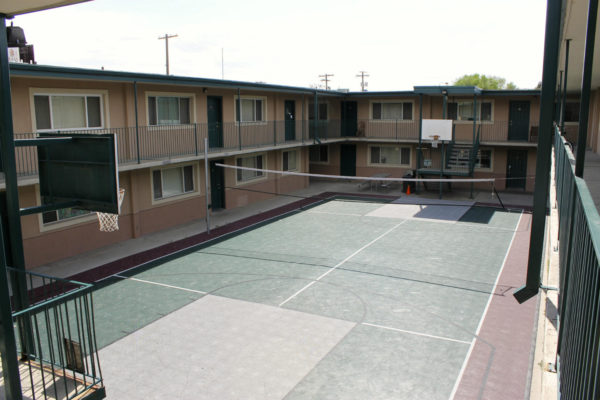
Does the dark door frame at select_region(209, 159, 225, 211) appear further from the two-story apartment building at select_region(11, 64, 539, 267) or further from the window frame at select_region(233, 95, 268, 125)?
the window frame at select_region(233, 95, 268, 125)

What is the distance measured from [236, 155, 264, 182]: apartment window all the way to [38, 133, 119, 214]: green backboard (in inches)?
749

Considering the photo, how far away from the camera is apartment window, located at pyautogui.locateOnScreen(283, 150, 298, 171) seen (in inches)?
1294

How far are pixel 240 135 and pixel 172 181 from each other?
5.14 metres

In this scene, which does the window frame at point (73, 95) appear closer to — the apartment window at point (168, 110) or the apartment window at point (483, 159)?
the apartment window at point (168, 110)

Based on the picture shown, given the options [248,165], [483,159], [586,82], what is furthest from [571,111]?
[586,82]

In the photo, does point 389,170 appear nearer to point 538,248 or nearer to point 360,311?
point 360,311

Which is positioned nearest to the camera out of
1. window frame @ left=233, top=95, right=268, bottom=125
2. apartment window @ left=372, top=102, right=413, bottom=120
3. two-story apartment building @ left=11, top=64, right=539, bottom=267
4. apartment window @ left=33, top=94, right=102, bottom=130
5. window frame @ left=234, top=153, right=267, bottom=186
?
apartment window @ left=33, top=94, right=102, bottom=130

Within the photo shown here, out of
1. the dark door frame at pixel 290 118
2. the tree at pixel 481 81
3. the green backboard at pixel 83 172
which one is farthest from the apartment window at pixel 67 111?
the tree at pixel 481 81

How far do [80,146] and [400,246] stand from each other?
13395 millimetres

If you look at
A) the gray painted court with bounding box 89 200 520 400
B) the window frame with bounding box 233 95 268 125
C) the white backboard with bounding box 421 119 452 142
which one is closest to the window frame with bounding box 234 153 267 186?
the window frame with bounding box 233 95 268 125

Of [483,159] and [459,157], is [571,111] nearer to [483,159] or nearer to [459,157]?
[483,159]

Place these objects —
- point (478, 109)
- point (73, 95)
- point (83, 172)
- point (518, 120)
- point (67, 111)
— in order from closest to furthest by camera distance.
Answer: point (83, 172) → point (67, 111) → point (73, 95) → point (518, 120) → point (478, 109)

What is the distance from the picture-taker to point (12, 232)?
7367 millimetres

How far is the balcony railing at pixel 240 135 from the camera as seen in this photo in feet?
65.0
